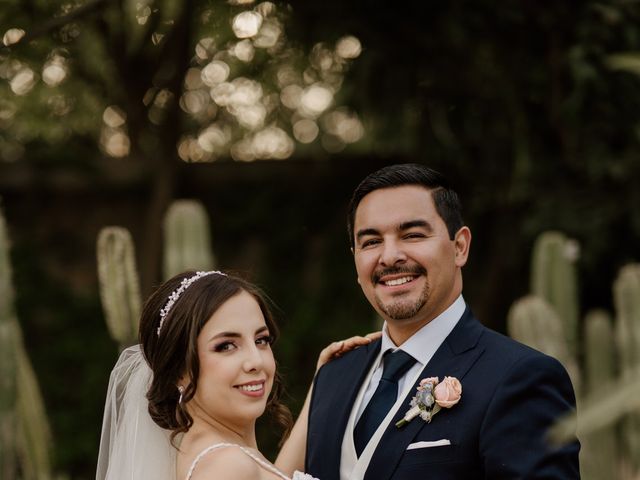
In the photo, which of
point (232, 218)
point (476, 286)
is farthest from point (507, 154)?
point (232, 218)

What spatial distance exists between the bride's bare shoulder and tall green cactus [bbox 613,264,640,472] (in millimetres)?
3741

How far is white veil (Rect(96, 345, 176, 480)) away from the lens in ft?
9.86

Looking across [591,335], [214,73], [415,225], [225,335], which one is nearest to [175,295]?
[225,335]

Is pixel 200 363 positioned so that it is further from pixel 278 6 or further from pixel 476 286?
pixel 476 286

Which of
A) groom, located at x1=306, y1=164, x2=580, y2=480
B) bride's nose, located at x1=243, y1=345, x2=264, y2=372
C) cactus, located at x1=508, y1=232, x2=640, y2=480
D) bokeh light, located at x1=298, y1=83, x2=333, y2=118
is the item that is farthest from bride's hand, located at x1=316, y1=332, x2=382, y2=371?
bokeh light, located at x1=298, y1=83, x2=333, y2=118

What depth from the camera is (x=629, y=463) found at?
646cm

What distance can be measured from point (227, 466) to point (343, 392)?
2.12ft

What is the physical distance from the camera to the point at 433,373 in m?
3.02

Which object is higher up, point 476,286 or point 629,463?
point 476,286

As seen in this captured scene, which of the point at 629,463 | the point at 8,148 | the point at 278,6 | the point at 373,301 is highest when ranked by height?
the point at 278,6

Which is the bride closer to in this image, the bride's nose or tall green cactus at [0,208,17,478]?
the bride's nose

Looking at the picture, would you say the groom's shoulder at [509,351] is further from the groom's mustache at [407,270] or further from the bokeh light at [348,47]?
the bokeh light at [348,47]

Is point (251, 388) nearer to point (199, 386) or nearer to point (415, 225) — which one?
point (199, 386)

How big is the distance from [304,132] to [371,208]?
11161 millimetres
